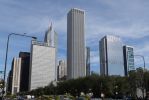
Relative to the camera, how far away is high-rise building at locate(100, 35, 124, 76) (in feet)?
440

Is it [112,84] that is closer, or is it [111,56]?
[112,84]

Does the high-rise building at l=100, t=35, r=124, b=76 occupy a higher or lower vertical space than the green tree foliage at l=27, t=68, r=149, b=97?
higher

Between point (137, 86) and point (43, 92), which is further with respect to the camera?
point (43, 92)

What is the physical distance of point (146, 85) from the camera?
311ft

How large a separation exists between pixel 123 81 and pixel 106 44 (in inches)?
2422

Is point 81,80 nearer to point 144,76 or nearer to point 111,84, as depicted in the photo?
point 111,84

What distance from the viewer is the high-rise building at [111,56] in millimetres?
134000

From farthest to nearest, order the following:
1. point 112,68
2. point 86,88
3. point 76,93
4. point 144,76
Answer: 1. point 112,68
2. point 76,93
3. point 86,88
4. point 144,76

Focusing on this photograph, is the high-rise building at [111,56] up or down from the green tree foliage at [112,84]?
up

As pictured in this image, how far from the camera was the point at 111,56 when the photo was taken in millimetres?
143250

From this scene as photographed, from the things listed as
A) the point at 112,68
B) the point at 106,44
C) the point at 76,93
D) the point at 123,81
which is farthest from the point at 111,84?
the point at 106,44

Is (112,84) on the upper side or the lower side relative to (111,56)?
lower

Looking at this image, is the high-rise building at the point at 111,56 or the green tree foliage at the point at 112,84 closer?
the green tree foliage at the point at 112,84

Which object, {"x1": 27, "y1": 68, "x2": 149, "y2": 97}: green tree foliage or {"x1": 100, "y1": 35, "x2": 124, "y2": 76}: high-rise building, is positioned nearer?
{"x1": 27, "y1": 68, "x2": 149, "y2": 97}: green tree foliage
